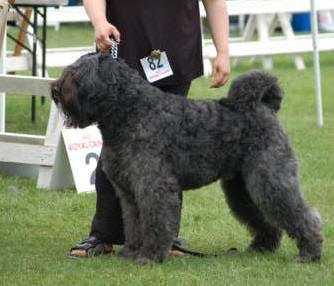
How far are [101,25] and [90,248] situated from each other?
4.49 feet

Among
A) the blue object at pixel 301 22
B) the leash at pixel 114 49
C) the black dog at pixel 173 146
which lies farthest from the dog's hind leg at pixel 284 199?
the blue object at pixel 301 22

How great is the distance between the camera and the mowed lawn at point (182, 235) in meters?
5.23

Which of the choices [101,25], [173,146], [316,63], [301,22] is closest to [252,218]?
[173,146]

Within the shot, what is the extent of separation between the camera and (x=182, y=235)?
254 inches

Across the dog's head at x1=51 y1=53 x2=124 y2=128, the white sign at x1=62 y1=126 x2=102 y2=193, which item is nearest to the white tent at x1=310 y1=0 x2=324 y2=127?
the white sign at x1=62 y1=126 x2=102 y2=193

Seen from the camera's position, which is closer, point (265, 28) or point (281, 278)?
point (281, 278)

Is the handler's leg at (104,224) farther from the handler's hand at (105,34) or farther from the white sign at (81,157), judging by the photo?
the white sign at (81,157)

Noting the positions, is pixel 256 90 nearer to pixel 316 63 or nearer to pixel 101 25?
pixel 101 25

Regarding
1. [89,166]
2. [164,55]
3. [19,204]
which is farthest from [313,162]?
[164,55]

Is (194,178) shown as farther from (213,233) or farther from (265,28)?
(265,28)

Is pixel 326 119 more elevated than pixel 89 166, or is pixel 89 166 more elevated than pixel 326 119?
pixel 89 166

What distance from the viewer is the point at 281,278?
5.24m

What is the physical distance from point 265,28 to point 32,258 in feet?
38.2

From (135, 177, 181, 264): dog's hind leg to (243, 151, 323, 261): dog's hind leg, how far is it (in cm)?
45
